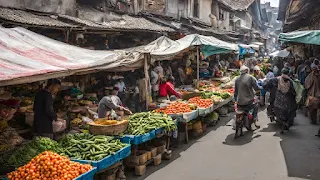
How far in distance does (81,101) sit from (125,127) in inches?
155

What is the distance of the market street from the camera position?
7.13 m

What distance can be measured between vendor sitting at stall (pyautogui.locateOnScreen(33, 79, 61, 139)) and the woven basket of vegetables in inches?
36.9

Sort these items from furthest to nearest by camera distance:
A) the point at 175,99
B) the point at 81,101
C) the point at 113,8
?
the point at 113,8 < the point at 175,99 < the point at 81,101

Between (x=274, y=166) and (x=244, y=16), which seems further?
(x=244, y=16)

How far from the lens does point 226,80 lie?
18562 mm

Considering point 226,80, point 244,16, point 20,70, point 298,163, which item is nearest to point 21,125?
point 20,70

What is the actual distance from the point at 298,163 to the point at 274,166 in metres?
0.66

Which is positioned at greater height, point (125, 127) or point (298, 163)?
point (125, 127)

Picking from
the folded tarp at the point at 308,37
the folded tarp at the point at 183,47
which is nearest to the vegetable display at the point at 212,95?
the folded tarp at the point at 183,47

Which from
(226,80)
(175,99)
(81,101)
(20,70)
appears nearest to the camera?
(20,70)

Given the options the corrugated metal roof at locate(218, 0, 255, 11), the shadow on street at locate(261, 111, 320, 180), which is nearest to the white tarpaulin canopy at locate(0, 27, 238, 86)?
the shadow on street at locate(261, 111, 320, 180)

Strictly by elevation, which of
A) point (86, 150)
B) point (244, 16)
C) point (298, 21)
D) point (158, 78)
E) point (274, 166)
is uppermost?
point (244, 16)

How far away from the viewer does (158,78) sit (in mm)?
13766

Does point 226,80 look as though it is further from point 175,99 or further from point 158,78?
point 175,99
